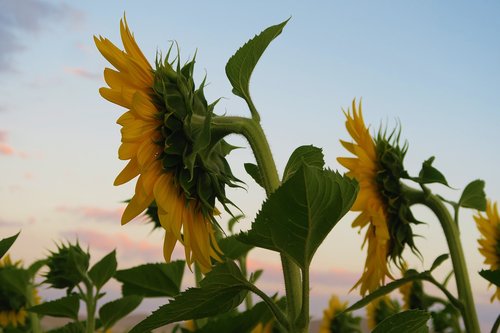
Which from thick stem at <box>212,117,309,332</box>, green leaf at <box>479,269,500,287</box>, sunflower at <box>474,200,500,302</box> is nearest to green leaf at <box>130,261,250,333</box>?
thick stem at <box>212,117,309,332</box>

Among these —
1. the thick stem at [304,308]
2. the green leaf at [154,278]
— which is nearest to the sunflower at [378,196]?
the green leaf at [154,278]

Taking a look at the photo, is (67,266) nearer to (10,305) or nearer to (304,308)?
(10,305)

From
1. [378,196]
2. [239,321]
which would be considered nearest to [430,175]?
[378,196]

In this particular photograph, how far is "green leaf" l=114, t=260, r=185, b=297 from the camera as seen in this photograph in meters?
2.43

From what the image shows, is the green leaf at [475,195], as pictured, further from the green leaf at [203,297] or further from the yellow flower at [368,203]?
the green leaf at [203,297]

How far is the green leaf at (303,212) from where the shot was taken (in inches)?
40.5

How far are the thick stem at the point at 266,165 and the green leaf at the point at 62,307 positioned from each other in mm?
1252

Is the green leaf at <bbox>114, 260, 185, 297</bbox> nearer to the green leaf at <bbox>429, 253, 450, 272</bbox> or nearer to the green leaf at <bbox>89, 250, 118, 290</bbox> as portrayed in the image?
the green leaf at <bbox>89, 250, 118, 290</bbox>

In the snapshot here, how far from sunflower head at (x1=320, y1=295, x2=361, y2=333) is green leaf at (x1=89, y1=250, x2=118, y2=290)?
2097mm

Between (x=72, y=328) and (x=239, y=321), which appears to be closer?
(x=239, y=321)

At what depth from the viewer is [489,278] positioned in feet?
4.99

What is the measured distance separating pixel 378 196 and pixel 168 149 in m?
1.10

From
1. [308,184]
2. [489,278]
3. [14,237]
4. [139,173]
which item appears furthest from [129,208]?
[489,278]

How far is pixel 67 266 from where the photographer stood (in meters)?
2.55
